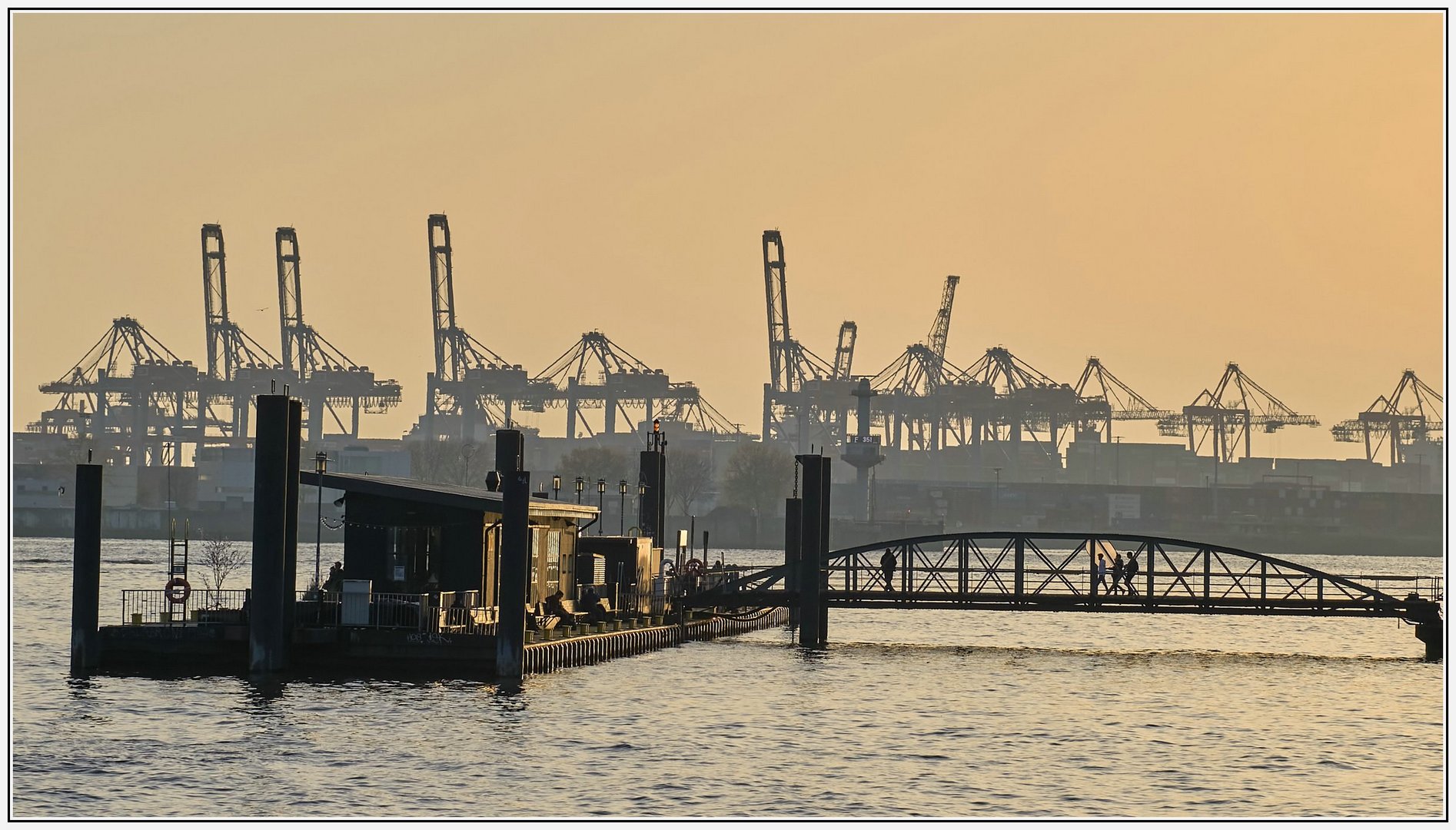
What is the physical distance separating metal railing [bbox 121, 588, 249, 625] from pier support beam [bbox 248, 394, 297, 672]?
2.79 meters

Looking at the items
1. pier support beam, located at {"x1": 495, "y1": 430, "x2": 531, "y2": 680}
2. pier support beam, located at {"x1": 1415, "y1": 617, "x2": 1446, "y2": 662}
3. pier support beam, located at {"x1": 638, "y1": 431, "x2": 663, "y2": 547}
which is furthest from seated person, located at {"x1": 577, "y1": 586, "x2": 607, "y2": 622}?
pier support beam, located at {"x1": 1415, "y1": 617, "x2": 1446, "y2": 662}

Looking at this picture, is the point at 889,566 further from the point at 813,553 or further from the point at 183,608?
the point at 183,608

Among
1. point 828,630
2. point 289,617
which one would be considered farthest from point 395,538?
point 828,630

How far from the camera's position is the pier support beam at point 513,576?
49.0m

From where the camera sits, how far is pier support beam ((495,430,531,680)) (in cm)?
4900

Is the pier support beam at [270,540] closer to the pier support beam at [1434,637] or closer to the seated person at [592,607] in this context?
the seated person at [592,607]

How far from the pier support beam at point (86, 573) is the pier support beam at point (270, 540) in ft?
12.8

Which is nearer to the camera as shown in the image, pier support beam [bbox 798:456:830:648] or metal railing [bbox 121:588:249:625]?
metal railing [bbox 121:588:249:625]

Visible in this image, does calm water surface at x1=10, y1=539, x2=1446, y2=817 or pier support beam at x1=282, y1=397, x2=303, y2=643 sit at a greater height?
pier support beam at x1=282, y1=397, x2=303, y2=643

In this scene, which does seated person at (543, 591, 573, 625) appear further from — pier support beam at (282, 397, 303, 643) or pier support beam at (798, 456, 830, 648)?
pier support beam at (282, 397, 303, 643)

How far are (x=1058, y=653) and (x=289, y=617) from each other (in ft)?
90.6

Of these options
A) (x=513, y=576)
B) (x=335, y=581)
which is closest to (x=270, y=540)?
(x=335, y=581)

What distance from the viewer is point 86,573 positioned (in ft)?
165
